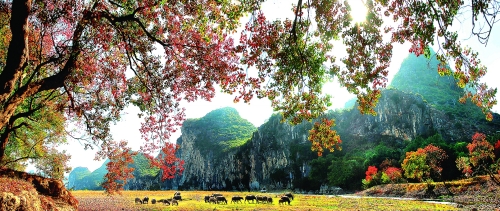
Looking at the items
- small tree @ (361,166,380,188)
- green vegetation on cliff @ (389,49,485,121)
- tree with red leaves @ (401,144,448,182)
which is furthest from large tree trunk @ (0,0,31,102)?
green vegetation on cliff @ (389,49,485,121)

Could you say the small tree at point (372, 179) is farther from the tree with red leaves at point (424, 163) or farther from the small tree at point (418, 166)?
the tree with red leaves at point (424, 163)

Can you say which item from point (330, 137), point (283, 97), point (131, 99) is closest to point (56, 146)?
point (131, 99)

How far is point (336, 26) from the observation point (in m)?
8.93

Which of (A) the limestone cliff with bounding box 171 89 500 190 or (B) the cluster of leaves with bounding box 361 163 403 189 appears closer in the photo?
(B) the cluster of leaves with bounding box 361 163 403 189

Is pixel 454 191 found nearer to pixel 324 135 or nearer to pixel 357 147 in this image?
pixel 324 135

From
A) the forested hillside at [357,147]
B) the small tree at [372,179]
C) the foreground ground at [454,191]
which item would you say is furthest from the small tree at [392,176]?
the foreground ground at [454,191]

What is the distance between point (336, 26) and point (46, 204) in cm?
1284

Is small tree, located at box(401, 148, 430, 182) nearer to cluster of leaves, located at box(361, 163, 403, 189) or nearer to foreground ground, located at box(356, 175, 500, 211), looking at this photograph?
foreground ground, located at box(356, 175, 500, 211)

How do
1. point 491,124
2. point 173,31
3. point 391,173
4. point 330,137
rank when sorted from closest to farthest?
1. point 330,137
2. point 173,31
3. point 391,173
4. point 491,124

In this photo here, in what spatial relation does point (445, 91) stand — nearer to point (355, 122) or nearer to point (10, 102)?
point (355, 122)

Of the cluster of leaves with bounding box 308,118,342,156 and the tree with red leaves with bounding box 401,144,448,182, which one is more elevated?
the cluster of leaves with bounding box 308,118,342,156

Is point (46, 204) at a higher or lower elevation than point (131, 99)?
lower

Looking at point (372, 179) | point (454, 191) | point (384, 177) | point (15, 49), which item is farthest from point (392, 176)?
point (15, 49)

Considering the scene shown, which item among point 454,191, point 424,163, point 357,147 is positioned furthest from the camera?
point 357,147
